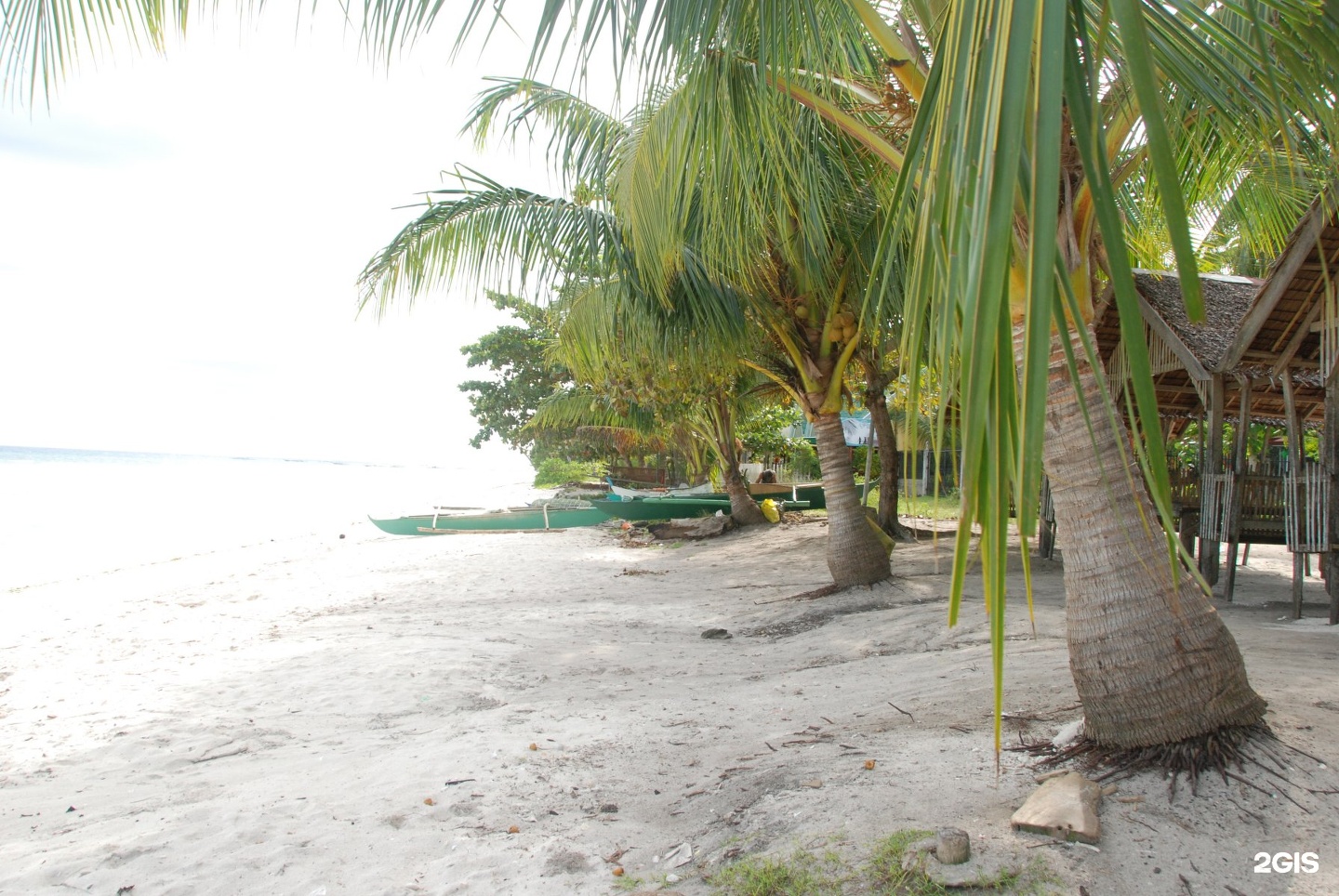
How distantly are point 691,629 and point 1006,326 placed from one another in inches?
270

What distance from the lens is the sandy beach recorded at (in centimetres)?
271

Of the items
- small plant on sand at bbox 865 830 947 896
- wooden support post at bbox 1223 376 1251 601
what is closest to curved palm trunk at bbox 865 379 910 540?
wooden support post at bbox 1223 376 1251 601

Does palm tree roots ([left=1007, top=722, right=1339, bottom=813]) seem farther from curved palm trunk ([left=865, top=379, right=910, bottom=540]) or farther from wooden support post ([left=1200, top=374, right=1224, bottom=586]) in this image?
curved palm trunk ([left=865, top=379, right=910, bottom=540])

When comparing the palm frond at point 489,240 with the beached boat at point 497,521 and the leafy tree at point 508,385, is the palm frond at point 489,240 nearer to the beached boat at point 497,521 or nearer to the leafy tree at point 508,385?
the beached boat at point 497,521

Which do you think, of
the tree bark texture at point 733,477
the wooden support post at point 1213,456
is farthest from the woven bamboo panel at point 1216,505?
the tree bark texture at point 733,477

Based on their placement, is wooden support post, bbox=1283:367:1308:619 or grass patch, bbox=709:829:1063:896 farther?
wooden support post, bbox=1283:367:1308:619

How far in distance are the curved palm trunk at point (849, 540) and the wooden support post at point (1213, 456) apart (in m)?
2.72

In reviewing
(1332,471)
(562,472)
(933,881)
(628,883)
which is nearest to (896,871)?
(933,881)

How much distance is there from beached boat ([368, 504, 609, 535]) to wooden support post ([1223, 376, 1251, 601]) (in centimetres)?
1335

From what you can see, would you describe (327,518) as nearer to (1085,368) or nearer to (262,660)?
(262,660)

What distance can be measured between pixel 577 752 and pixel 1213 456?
622cm

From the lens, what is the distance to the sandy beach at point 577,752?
2.71 meters

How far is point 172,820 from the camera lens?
3330 mm

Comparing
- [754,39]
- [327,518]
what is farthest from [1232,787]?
[327,518]
